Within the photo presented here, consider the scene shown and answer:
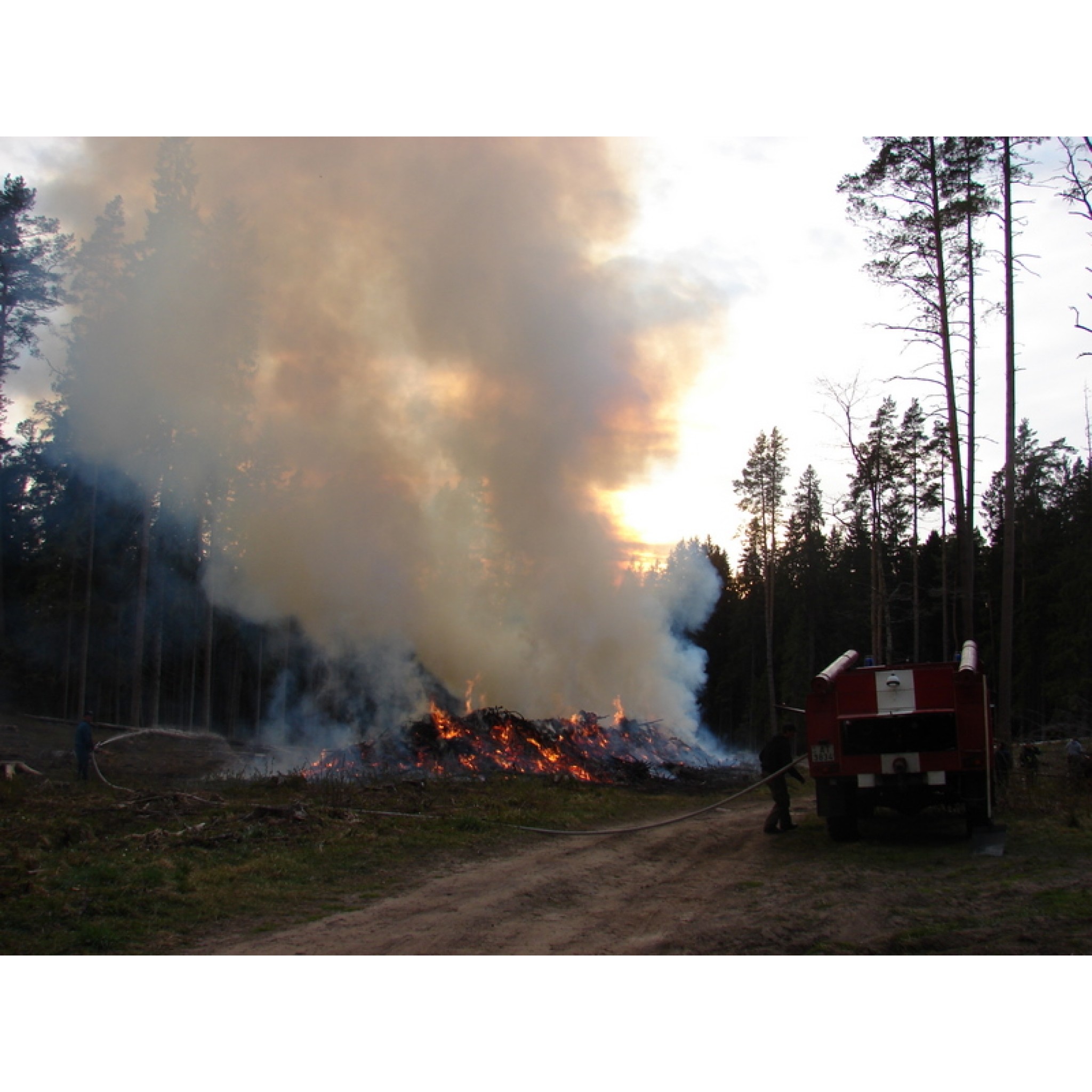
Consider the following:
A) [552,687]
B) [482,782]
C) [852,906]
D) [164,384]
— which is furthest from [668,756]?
[164,384]

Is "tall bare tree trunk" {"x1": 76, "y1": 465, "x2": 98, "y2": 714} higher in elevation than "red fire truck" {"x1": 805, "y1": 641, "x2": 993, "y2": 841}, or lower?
higher

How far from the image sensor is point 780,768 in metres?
12.4

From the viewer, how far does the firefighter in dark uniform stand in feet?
40.8

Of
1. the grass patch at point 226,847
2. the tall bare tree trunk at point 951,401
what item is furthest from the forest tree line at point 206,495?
the grass patch at point 226,847

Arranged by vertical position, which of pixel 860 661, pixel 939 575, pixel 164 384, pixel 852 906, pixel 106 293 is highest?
pixel 106 293

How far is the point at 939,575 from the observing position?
44906 millimetres

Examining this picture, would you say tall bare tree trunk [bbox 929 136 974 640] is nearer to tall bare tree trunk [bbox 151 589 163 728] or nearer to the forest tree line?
the forest tree line

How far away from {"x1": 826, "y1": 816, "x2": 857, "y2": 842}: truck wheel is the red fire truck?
0.01 meters

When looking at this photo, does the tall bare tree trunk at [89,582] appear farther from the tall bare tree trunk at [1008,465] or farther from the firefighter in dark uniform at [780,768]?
the tall bare tree trunk at [1008,465]

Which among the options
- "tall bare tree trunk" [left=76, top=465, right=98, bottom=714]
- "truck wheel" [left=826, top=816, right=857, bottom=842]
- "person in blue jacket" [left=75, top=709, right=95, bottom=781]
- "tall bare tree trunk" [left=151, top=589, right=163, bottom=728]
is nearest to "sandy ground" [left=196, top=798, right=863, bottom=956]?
"truck wheel" [left=826, top=816, right=857, bottom=842]

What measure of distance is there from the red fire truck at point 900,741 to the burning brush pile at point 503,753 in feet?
34.5

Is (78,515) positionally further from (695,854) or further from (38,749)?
(695,854)

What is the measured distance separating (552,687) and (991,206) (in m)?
19.8

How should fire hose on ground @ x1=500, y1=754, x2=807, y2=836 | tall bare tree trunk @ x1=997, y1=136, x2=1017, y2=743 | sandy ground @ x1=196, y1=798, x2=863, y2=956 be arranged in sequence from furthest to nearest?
1. tall bare tree trunk @ x1=997, y1=136, x2=1017, y2=743
2. fire hose on ground @ x1=500, y1=754, x2=807, y2=836
3. sandy ground @ x1=196, y1=798, x2=863, y2=956
